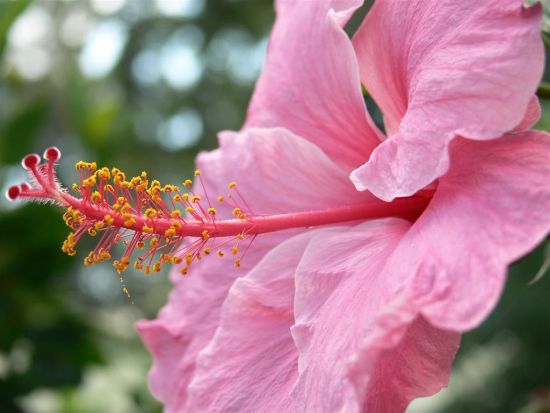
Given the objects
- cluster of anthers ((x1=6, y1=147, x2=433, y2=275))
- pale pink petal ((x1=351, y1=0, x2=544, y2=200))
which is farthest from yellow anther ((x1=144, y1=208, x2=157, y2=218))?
pale pink petal ((x1=351, y1=0, x2=544, y2=200))

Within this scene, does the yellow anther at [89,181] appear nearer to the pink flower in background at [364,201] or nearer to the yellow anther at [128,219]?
the yellow anther at [128,219]

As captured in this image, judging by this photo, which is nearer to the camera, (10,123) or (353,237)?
(353,237)

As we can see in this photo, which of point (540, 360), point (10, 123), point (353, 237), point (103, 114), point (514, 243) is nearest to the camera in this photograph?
point (514, 243)

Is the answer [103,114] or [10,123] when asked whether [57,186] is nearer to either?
[10,123]

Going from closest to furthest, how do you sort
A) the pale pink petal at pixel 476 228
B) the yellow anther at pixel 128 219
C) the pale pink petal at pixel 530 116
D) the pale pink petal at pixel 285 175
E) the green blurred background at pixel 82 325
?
the pale pink petal at pixel 476 228, the pale pink petal at pixel 530 116, the yellow anther at pixel 128 219, the pale pink petal at pixel 285 175, the green blurred background at pixel 82 325

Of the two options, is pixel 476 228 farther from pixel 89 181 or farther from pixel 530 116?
pixel 89 181

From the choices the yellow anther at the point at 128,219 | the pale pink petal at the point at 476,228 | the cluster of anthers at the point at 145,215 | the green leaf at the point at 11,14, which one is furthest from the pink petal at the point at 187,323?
the green leaf at the point at 11,14

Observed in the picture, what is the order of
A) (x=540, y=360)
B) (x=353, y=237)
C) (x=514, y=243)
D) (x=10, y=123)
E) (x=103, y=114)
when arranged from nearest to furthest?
1. (x=514, y=243)
2. (x=353, y=237)
3. (x=540, y=360)
4. (x=10, y=123)
5. (x=103, y=114)

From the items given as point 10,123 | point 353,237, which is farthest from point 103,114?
point 353,237
